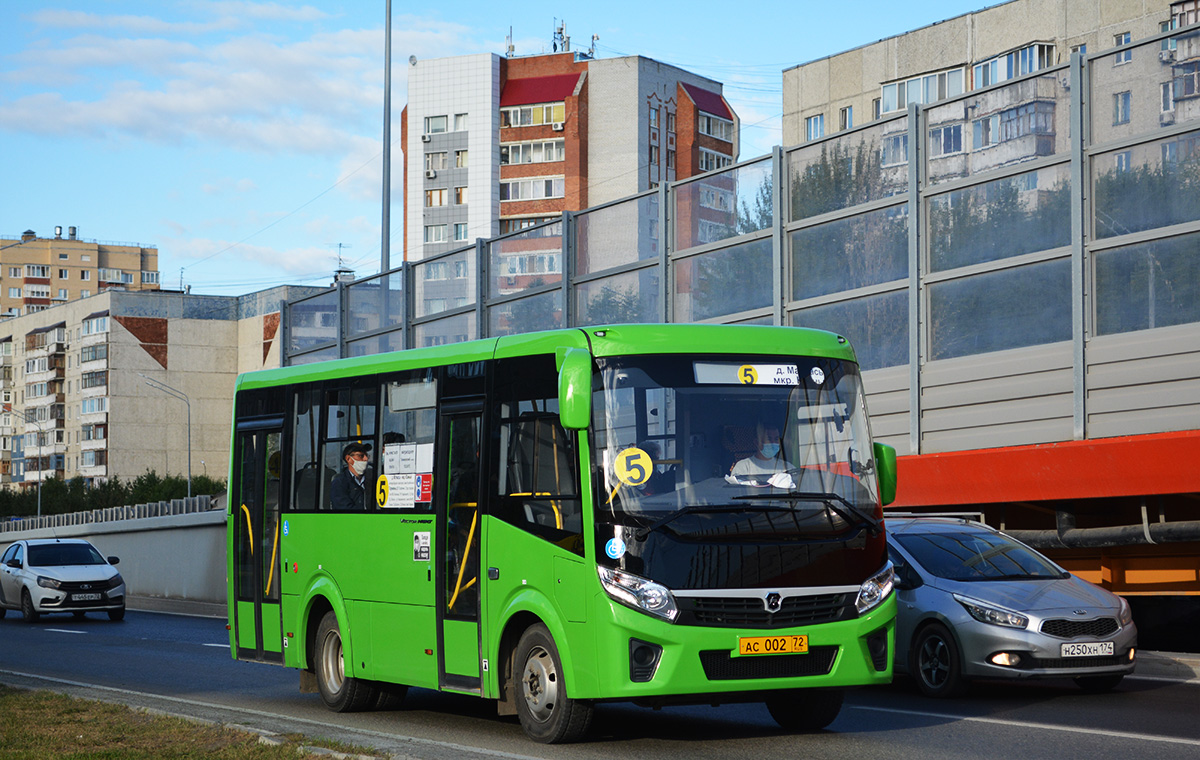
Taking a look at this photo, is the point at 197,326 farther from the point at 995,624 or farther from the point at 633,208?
the point at 995,624

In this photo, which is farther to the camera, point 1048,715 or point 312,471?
point 312,471

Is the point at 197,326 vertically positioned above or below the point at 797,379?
above

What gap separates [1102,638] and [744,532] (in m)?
4.51

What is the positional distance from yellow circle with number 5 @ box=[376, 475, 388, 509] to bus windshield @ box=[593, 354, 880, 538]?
109 inches

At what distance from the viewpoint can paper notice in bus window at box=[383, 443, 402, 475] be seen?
37.9 feet

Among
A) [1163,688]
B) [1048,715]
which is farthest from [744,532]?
[1163,688]

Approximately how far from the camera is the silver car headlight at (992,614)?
12.2 m

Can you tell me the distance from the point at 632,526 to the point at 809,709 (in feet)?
7.59

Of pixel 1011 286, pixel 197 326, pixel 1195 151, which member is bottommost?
pixel 1011 286

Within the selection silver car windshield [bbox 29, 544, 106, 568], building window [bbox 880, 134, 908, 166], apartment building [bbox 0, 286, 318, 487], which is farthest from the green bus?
apartment building [bbox 0, 286, 318, 487]

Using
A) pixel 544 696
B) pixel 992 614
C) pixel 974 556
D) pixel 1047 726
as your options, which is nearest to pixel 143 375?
pixel 974 556

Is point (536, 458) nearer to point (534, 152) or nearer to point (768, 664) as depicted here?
point (768, 664)

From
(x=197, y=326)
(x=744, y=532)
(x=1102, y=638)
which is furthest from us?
(x=197, y=326)

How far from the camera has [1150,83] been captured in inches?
580
